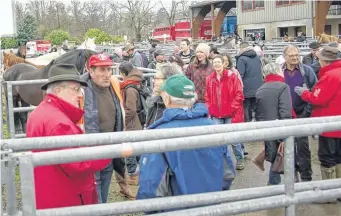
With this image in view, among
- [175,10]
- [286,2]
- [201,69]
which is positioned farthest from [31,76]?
[175,10]

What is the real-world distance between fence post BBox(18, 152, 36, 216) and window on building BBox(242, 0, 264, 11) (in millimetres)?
43050

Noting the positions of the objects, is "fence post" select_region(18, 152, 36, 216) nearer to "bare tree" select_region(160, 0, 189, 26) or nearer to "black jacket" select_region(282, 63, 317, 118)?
"black jacket" select_region(282, 63, 317, 118)

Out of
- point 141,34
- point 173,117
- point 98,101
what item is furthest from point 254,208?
point 141,34

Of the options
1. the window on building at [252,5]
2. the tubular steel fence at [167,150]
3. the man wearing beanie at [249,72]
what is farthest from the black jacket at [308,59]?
the window on building at [252,5]

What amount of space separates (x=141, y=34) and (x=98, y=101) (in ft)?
200

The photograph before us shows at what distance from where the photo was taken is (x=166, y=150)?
7.23 feet

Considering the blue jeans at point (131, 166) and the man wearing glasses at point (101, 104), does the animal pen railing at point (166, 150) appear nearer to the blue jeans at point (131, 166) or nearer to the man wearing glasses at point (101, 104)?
the man wearing glasses at point (101, 104)

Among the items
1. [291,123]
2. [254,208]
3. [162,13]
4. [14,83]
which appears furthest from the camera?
[162,13]

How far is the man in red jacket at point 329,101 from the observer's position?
5074 mm

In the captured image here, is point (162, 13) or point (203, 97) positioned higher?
point (162, 13)

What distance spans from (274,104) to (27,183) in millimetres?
3882

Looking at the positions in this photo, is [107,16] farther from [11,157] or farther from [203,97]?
[11,157]

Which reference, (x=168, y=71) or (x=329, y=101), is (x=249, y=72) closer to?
(x=329, y=101)

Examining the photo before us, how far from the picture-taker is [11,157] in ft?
6.82
